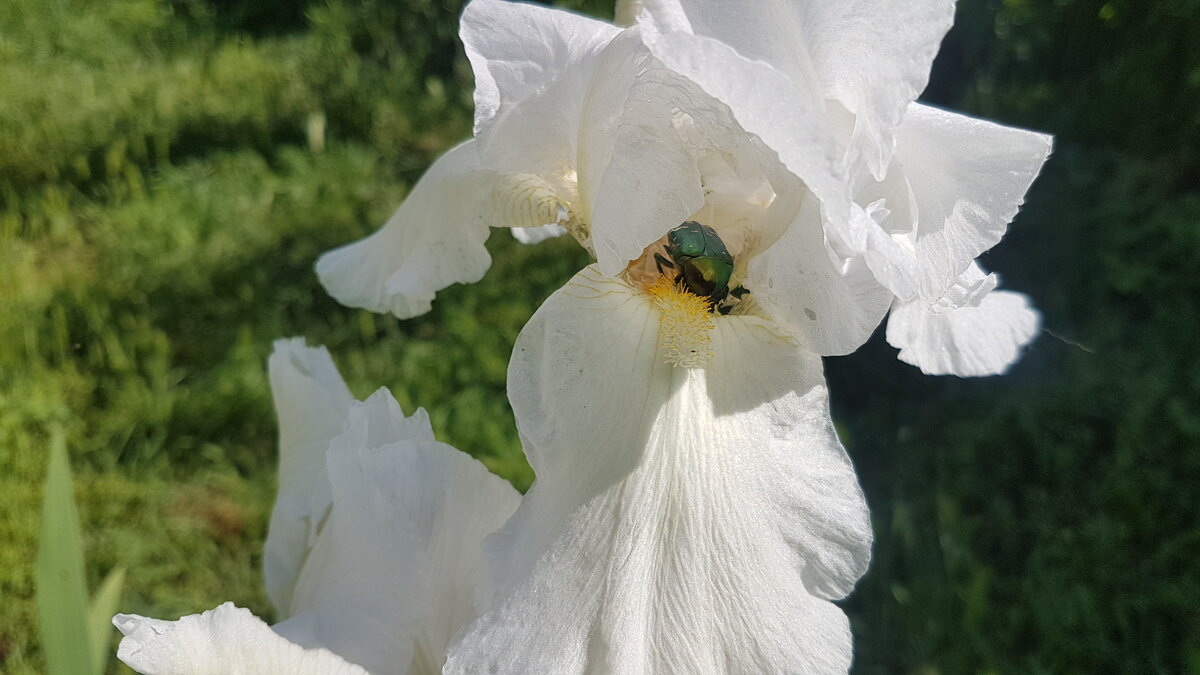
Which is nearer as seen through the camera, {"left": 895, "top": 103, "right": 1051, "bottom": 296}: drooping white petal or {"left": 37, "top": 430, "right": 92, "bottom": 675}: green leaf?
{"left": 895, "top": 103, "right": 1051, "bottom": 296}: drooping white petal

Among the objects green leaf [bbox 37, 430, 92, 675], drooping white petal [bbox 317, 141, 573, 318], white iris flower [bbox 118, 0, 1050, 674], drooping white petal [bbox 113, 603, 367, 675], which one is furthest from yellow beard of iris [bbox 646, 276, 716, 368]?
green leaf [bbox 37, 430, 92, 675]

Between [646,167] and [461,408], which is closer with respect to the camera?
[646,167]

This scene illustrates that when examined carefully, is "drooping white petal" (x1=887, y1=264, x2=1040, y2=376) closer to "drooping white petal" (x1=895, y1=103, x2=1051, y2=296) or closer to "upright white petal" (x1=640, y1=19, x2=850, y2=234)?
"drooping white petal" (x1=895, y1=103, x2=1051, y2=296)

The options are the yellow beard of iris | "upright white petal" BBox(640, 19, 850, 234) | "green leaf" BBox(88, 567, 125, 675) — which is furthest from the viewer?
"green leaf" BBox(88, 567, 125, 675)

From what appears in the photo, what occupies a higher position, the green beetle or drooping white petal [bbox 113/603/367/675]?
the green beetle

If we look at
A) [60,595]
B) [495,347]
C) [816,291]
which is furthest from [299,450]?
[495,347]

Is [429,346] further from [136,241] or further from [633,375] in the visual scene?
[633,375]

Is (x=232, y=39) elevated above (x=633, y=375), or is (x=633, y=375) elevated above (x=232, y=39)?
(x=633, y=375)

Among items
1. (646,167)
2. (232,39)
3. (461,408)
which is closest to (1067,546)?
(461,408)
